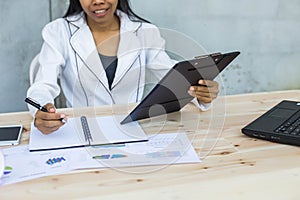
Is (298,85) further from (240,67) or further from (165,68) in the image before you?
(165,68)

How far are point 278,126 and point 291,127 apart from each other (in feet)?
0.11

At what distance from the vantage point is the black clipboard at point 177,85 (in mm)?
1166

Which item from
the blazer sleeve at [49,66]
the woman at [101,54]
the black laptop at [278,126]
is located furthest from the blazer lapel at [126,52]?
the black laptop at [278,126]

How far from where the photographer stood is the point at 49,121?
116 cm

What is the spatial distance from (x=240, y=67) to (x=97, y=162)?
1535 millimetres

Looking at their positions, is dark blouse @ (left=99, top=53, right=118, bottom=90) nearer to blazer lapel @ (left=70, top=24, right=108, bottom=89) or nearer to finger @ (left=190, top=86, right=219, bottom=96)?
blazer lapel @ (left=70, top=24, right=108, bottom=89)

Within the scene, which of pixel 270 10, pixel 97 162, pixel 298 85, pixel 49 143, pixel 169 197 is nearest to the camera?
pixel 169 197

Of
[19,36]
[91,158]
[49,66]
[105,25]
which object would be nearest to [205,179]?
[91,158]

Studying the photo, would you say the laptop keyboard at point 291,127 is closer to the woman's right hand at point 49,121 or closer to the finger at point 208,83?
the finger at point 208,83

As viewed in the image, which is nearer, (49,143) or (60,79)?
(49,143)

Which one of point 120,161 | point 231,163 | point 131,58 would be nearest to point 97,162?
point 120,161

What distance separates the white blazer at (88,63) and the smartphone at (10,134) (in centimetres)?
40

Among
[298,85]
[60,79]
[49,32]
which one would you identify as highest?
[49,32]

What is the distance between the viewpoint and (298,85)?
259cm
